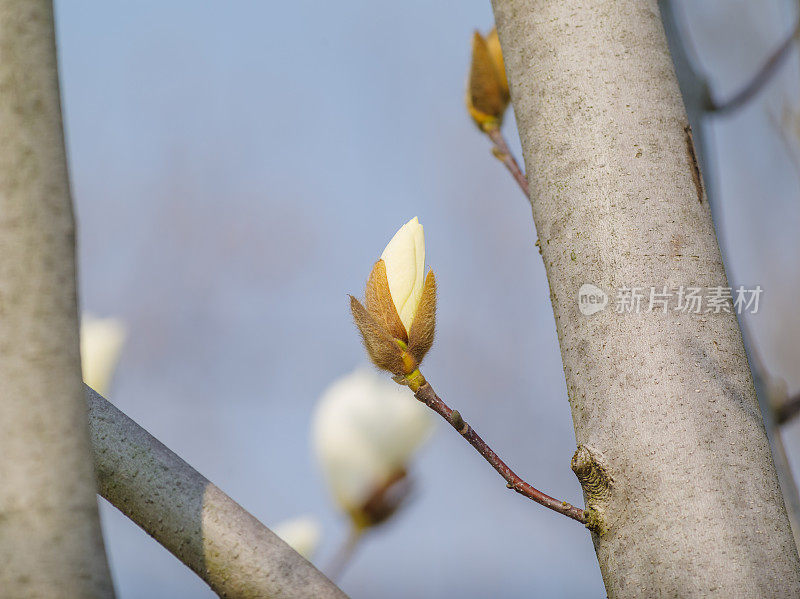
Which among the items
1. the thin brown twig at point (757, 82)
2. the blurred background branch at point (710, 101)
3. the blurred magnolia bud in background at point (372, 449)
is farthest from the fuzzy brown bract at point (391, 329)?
the thin brown twig at point (757, 82)

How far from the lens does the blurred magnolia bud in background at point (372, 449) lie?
0.70m

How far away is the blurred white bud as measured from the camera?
58 centimetres

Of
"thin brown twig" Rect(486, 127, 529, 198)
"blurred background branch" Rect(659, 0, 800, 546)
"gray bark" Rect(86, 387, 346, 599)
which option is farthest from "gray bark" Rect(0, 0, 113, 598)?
"blurred background branch" Rect(659, 0, 800, 546)

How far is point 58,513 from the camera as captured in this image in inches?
11.2

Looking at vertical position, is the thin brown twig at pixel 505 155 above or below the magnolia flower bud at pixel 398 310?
above

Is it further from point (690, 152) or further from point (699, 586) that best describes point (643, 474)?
A: point (690, 152)

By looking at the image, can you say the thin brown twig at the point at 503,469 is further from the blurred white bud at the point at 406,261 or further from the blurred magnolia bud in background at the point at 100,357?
the blurred magnolia bud in background at the point at 100,357

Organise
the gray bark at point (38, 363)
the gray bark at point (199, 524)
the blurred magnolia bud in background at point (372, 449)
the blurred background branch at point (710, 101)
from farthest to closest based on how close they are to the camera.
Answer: the blurred background branch at point (710, 101) → the blurred magnolia bud in background at point (372, 449) → the gray bark at point (199, 524) → the gray bark at point (38, 363)

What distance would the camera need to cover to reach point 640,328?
54 centimetres

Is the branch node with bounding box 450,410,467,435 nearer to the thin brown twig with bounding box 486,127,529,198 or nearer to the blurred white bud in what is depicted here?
the blurred white bud

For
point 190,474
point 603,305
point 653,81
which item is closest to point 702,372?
point 603,305

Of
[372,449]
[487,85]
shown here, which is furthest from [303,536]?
[487,85]

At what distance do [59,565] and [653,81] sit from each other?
514mm

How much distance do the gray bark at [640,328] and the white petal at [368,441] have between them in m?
0.18
